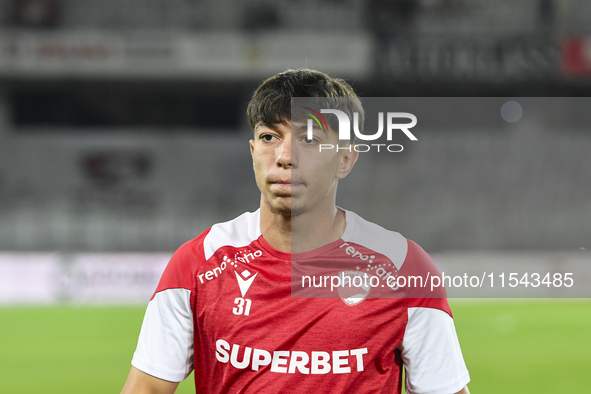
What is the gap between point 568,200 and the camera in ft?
48.1

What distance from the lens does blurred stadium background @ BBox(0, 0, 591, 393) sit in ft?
46.1

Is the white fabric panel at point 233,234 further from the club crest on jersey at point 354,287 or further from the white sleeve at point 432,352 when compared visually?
the white sleeve at point 432,352

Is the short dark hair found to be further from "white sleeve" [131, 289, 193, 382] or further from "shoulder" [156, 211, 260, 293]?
"white sleeve" [131, 289, 193, 382]

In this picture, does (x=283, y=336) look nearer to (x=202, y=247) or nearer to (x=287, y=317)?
(x=287, y=317)

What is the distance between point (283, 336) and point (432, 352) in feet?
1.45

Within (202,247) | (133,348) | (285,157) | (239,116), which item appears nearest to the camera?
(285,157)

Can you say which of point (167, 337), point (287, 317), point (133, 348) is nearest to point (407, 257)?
point (287, 317)

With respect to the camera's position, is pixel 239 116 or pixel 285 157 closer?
pixel 285 157

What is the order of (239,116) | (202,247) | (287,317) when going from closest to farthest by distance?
(287,317), (202,247), (239,116)

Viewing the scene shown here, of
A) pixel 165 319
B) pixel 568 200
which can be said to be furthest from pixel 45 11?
pixel 165 319

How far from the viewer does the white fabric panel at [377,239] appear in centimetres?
201

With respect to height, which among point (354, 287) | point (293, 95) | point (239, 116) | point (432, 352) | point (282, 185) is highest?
point (239, 116)

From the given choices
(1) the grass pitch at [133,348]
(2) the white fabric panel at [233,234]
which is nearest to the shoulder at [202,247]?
(2) the white fabric panel at [233,234]

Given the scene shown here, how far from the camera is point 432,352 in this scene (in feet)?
6.16
